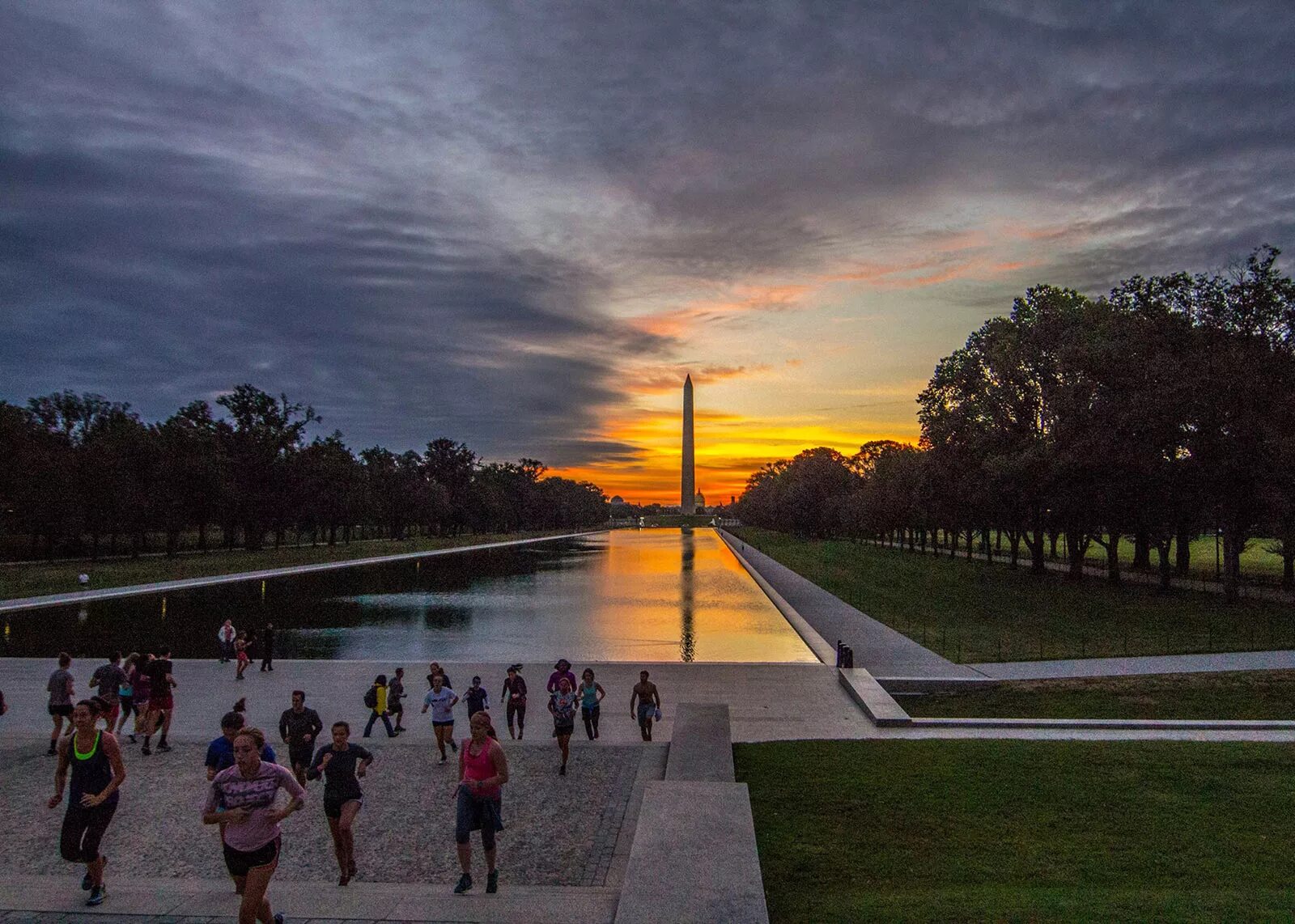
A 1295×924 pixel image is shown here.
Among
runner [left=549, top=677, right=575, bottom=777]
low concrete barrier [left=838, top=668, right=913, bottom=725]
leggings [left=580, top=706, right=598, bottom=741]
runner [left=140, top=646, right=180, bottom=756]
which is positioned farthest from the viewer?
low concrete barrier [left=838, top=668, right=913, bottom=725]

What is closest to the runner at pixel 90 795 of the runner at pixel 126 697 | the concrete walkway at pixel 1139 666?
the runner at pixel 126 697

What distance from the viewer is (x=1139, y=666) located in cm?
2078

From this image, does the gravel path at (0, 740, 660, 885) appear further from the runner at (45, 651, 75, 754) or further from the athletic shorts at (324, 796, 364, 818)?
the athletic shorts at (324, 796, 364, 818)

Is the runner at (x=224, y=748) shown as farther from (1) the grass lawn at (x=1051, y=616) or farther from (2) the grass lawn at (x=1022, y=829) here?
(1) the grass lawn at (x=1051, y=616)

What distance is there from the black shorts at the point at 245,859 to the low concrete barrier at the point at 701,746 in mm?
4503

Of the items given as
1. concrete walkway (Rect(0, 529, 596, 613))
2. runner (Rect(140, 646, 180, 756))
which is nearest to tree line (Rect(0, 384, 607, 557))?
concrete walkway (Rect(0, 529, 596, 613))

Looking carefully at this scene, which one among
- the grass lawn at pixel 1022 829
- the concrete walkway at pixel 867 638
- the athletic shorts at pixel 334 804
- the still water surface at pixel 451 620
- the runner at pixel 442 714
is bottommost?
the still water surface at pixel 451 620

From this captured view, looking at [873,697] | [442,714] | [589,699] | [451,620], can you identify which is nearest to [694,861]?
[589,699]

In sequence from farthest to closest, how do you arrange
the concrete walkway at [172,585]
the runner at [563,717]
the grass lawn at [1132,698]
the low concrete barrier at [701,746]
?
the concrete walkway at [172,585], the grass lawn at [1132,698], the runner at [563,717], the low concrete barrier at [701,746]

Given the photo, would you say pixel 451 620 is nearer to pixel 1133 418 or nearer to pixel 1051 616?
pixel 1051 616

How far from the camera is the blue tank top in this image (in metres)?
7.39

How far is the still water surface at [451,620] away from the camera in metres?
25.9

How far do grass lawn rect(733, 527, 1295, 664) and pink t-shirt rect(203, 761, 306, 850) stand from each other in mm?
19525

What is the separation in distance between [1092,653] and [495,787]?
2089 centimetres
